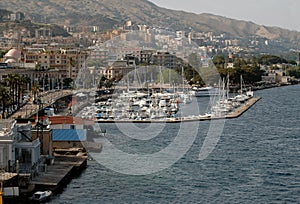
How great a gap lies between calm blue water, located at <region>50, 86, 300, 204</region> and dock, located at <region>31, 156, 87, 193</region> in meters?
0.17

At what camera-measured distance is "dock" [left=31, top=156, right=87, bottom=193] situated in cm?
1223

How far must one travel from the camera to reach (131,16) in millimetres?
138375

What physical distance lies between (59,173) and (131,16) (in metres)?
127

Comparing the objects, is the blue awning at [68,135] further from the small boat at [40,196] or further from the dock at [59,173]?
the small boat at [40,196]

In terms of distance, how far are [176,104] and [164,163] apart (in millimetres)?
14480

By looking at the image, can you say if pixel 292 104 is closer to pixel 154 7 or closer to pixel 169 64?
pixel 169 64

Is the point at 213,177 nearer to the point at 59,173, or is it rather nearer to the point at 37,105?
the point at 59,173

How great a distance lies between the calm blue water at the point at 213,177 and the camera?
12.0 m

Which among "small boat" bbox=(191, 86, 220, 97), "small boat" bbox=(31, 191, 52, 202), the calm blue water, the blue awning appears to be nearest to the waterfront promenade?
the blue awning

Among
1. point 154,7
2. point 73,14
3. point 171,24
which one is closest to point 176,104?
point 73,14

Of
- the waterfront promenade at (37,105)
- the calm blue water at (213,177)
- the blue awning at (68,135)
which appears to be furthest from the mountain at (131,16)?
the blue awning at (68,135)

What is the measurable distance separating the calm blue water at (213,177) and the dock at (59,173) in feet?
0.56

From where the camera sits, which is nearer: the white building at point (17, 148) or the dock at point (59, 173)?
the white building at point (17, 148)

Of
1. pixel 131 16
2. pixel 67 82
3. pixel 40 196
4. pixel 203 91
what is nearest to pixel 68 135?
pixel 40 196
